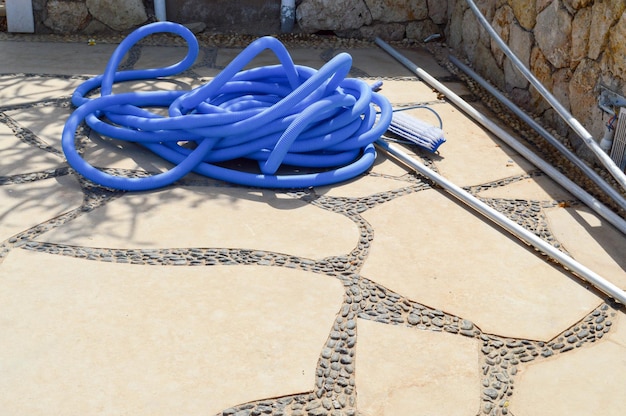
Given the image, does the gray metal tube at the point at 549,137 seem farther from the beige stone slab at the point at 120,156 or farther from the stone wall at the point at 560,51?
the beige stone slab at the point at 120,156

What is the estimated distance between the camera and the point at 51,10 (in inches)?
241

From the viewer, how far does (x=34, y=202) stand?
3471 millimetres

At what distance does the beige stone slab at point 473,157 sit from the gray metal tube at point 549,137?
9.3 inches

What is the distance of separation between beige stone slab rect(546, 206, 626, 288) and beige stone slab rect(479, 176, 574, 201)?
139mm

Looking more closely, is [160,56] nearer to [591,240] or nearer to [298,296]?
[298,296]

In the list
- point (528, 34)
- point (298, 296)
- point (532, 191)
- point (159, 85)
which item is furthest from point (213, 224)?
point (528, 34)

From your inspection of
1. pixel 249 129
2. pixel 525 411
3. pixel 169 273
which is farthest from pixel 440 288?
pixel 249 129

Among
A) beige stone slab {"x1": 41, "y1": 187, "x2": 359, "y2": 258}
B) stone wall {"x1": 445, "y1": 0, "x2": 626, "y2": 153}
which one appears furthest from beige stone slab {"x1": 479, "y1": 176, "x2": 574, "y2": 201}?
beige stone slab {"x1": 41, "y1": 187, "x2": 359, "y2": 258}

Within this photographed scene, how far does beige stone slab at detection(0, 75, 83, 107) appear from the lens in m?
4.71

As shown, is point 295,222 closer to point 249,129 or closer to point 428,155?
point 249,129

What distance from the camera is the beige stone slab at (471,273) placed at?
9.34ft

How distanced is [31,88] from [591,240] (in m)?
3.49

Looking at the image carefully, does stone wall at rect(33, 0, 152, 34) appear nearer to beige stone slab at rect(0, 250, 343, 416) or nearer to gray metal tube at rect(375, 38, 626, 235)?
gray metal tube at rect(375, 38, 626, 235)

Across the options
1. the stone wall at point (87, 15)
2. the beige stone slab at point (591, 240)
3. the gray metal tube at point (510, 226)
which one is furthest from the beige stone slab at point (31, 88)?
the beige stone slab at point (591, 240)
